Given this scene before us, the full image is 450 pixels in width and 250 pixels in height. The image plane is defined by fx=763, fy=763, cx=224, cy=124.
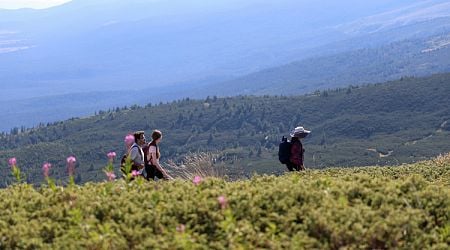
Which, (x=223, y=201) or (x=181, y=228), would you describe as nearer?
(x=181, y=228)

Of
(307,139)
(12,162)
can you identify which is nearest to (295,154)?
(12,162)

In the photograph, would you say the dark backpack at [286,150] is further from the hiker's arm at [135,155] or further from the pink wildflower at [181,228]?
the pink wildflower at [181,228]

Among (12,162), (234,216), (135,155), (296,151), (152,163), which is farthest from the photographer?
(296,151)

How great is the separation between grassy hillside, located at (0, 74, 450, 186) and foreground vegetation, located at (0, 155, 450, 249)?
120334 mm

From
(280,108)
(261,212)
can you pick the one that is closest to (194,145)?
(280,108)

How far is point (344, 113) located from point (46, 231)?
17442cm

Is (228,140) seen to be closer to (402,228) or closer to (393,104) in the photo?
(393,104)

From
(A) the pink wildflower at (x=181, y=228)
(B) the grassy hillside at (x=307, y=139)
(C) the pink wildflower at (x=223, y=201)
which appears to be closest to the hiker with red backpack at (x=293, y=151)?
(C) the pink wildflower at (x=223, y=201)

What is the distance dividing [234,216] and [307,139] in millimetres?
163960

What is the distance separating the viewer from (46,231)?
23.5 feet

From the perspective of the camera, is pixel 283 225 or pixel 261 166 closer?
pixel 283 225

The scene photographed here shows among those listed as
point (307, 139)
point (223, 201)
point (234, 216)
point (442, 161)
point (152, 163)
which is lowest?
point (307, 139)

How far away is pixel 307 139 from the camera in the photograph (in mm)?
170250

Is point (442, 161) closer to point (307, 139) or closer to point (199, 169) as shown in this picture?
point (199, 169)
